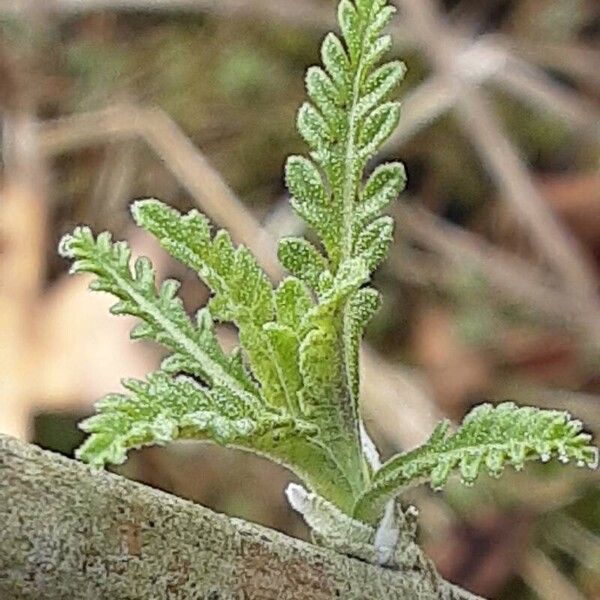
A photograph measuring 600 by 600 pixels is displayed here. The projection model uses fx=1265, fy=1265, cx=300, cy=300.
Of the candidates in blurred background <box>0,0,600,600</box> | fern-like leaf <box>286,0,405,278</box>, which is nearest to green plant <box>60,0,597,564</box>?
fern-like leaf <box>286,0,405,278</box>

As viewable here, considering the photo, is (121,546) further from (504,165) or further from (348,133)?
(504,165)

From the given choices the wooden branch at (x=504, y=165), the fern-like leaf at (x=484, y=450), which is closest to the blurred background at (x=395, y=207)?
the wooden branch at (x=504, y=165)

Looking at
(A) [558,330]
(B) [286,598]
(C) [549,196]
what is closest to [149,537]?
(B) [286,598]

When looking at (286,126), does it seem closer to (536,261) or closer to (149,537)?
(536,261)

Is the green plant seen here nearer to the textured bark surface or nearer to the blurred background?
the textured bark surface

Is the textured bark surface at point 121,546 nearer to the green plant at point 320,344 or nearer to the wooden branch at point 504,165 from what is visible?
the green plant at point 320,344

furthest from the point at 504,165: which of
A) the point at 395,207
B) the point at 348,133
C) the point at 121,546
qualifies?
the point at 121,546
